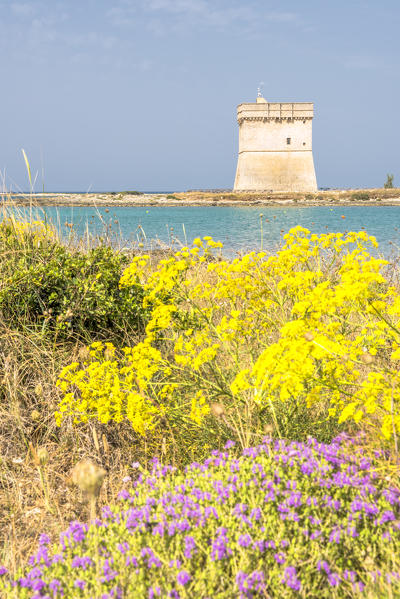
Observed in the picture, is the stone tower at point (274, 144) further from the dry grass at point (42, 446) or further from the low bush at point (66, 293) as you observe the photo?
the dry grass at point (42, 446)

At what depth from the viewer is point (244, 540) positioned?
1.62 metres

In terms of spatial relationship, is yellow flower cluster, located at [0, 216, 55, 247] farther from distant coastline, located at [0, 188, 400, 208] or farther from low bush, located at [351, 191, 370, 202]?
low bush, located at [351, 191, 370, 202]

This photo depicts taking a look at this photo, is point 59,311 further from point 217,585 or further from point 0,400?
point 217,585

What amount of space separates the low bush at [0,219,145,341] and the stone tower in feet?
143

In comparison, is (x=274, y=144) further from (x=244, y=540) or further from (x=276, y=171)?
(x=244, y=540)

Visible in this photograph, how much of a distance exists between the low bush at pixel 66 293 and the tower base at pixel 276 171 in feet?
144

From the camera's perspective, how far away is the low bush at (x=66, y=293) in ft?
12.3

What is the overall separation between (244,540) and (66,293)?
2644 millimetres

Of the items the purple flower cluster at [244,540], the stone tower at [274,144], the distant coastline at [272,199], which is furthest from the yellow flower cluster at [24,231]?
the stone tower at [274,144]

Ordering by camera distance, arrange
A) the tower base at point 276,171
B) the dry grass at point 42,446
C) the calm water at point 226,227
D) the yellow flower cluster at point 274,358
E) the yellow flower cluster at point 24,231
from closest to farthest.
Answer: the yellow flower cluster at point 274,358 → the dry grass at point 42,446 → the yellow flower cluster at point 24,231 → the calm water at point 226,227 → the tower base at point 276,171

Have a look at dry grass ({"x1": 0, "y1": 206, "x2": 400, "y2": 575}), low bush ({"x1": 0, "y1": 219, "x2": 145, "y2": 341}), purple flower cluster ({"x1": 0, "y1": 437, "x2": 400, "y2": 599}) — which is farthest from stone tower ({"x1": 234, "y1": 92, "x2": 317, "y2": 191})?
purple flower cluster ({"x1": 0, "y1": 437, "x2": 400, "y2": 599})

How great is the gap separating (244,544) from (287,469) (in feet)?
1.73

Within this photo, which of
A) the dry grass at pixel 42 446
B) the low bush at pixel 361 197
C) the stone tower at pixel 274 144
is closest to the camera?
the dry grass at pixel 42 446

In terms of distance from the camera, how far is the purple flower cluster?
1595 mm
